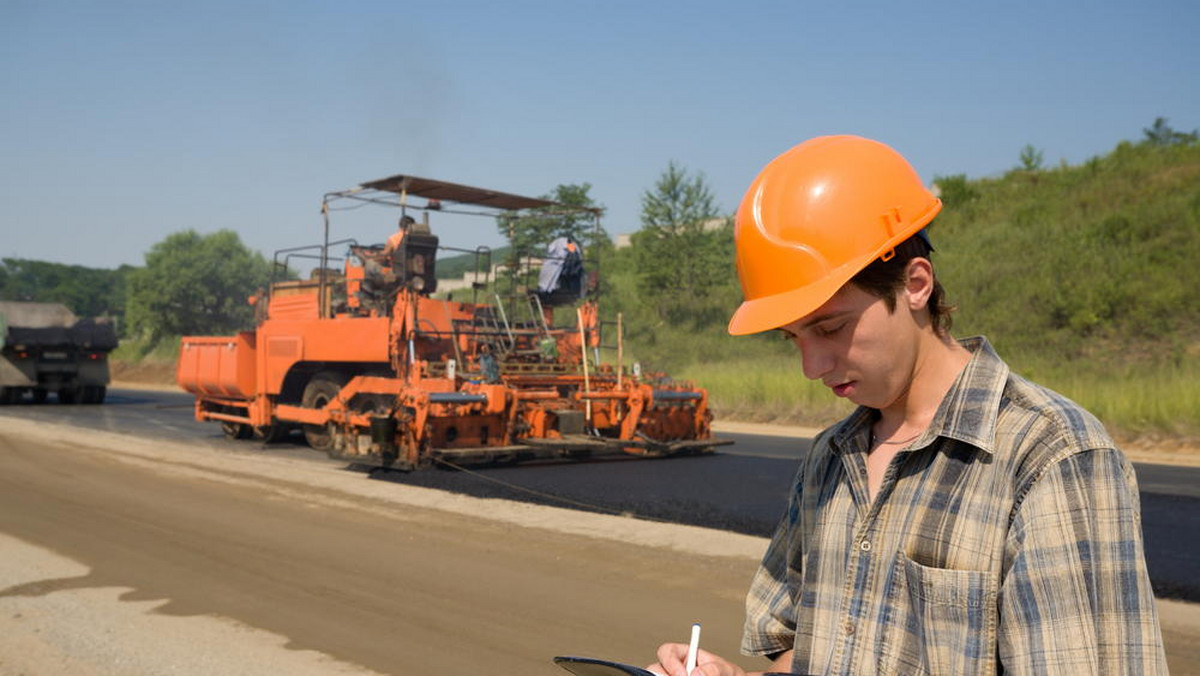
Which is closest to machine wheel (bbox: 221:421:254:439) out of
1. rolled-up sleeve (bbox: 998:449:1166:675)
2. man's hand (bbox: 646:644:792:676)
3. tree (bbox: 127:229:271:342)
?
man's hand (bbox: 646:644:792:676)

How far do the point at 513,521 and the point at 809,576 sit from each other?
21.0ft

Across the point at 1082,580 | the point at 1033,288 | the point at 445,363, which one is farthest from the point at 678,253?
the point at 1082,580

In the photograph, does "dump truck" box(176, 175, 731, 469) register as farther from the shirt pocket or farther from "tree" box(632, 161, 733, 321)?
"tree" box(632, 161, 733, 321)

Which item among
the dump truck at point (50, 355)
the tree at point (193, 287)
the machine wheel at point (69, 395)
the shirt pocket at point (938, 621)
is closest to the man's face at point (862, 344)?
the shirt pocket at point (938, 621)

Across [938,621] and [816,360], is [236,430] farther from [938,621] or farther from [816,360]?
[938,621]

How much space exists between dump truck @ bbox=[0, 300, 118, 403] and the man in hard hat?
23.7m

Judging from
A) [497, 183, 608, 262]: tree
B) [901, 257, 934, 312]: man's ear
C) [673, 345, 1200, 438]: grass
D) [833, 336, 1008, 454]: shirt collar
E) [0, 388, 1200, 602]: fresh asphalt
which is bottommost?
[0, 388, 1200, 602]: fresh asphalt

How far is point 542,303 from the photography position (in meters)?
13.4

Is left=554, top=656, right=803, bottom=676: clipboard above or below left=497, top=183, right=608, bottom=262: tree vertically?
below

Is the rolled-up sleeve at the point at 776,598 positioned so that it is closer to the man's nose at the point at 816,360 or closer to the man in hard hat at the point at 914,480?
the man in hard hat at the point at 914,480

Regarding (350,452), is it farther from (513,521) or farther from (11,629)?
(11,629)

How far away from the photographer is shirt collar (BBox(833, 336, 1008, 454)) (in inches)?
55.2

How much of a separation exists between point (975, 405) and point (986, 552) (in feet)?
0.67

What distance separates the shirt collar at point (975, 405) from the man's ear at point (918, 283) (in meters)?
0.11
